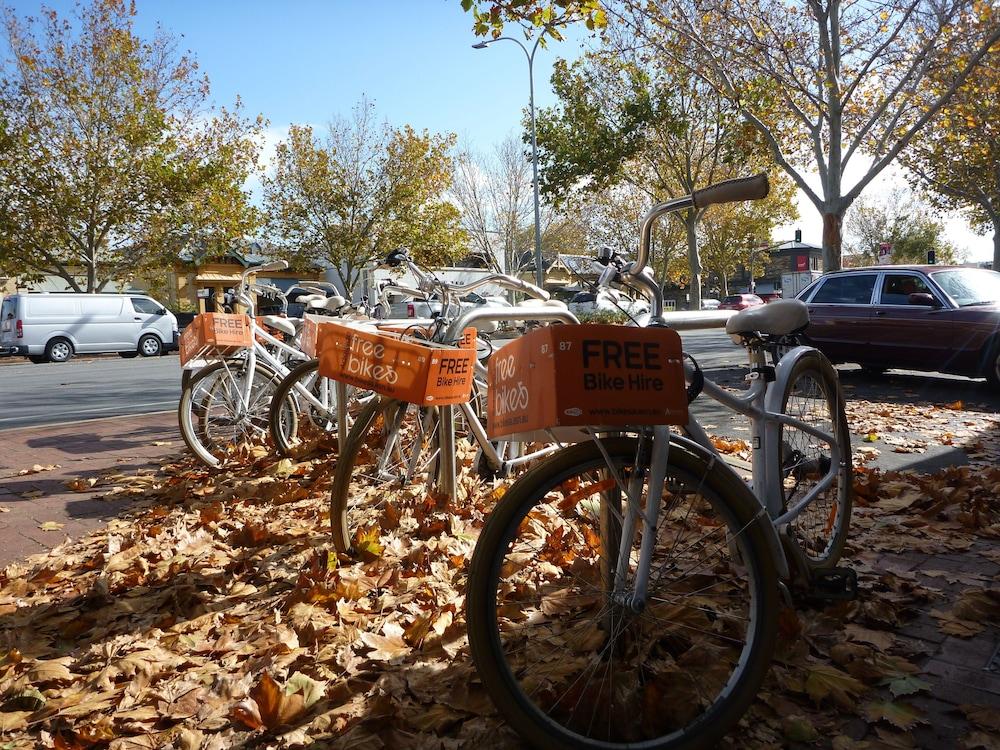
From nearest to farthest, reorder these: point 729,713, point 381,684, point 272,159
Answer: point 729,713
point 381,684
point 272,159

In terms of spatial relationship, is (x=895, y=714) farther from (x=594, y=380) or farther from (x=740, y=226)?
(x=740, y=226)

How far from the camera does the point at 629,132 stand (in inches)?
936

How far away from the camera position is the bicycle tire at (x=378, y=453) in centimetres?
308

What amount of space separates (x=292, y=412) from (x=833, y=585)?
3.67 meters

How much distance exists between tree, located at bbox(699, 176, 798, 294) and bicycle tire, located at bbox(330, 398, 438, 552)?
92.5ft

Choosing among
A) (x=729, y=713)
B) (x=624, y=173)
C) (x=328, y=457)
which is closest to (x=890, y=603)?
(x=729, y=713)

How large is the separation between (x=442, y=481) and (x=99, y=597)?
4.97 ft

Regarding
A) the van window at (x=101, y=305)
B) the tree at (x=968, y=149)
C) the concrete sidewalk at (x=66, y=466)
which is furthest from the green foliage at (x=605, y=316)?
the van window at (x=101, y=305)

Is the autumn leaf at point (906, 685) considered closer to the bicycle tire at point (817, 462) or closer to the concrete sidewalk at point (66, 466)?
the bicycle tire at point (817, 462)

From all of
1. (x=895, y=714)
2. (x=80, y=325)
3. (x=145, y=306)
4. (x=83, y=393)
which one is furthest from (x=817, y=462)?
(x=145, y=306)

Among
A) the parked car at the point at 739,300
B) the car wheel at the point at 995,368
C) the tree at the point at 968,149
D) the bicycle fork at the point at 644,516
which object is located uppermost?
the tree at the point at 968,149

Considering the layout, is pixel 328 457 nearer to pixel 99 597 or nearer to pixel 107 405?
pixel 99 597

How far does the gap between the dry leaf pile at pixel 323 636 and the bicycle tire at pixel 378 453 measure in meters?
0.12

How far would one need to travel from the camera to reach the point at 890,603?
8.89ft
